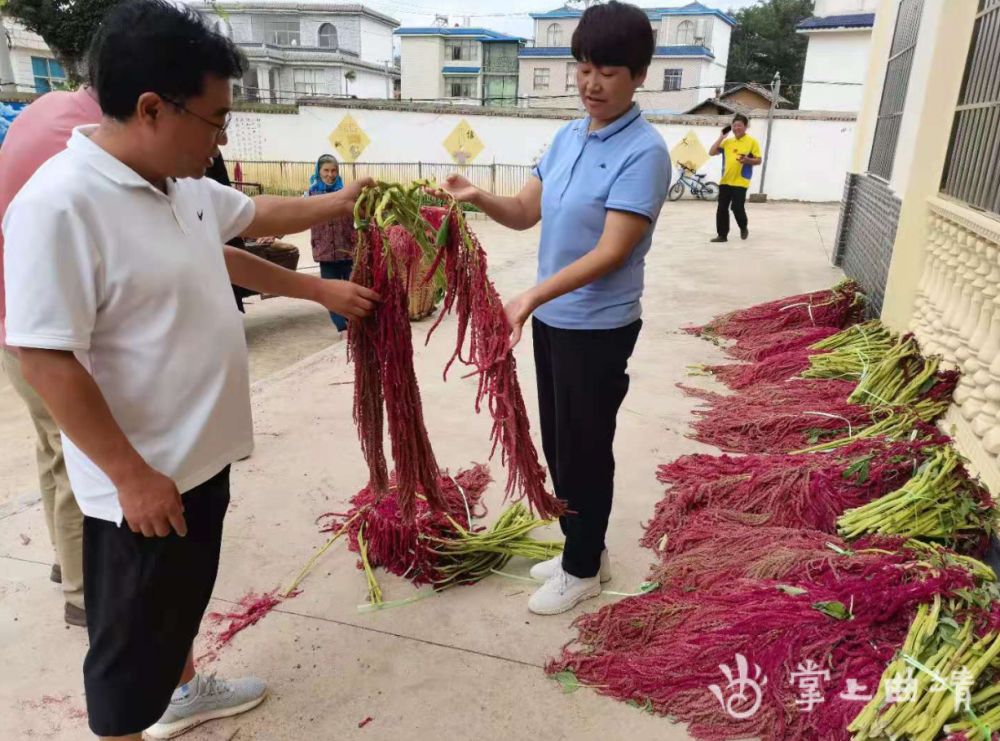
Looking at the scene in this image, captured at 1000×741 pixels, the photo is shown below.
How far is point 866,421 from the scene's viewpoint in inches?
137

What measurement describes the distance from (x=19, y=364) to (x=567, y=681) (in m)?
1.74

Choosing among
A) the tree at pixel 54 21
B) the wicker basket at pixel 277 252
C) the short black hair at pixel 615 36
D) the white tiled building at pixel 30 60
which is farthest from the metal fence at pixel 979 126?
the white tiled building at pixel 30 60

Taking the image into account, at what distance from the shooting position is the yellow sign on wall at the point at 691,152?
58.4ft

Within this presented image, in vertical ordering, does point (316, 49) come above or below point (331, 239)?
above

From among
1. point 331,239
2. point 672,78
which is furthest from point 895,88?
point 672,78

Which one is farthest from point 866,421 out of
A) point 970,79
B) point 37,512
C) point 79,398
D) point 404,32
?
point 404,32

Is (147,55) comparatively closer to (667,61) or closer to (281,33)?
(667,61)

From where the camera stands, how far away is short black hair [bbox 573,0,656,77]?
188 cm

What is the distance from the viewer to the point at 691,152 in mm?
17844

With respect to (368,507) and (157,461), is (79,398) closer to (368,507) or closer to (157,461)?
(157,461)

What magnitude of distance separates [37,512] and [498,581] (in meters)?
1.93

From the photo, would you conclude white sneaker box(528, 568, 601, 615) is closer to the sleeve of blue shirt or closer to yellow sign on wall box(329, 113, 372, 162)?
the sleeve of blue shirt

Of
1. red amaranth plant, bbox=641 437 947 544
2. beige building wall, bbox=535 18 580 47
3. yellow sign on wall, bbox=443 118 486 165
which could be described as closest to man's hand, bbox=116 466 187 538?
red amaranth plant, bbox=641 437 947 544

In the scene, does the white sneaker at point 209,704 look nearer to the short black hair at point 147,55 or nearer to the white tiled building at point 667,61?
the short black hair at point 147,55
